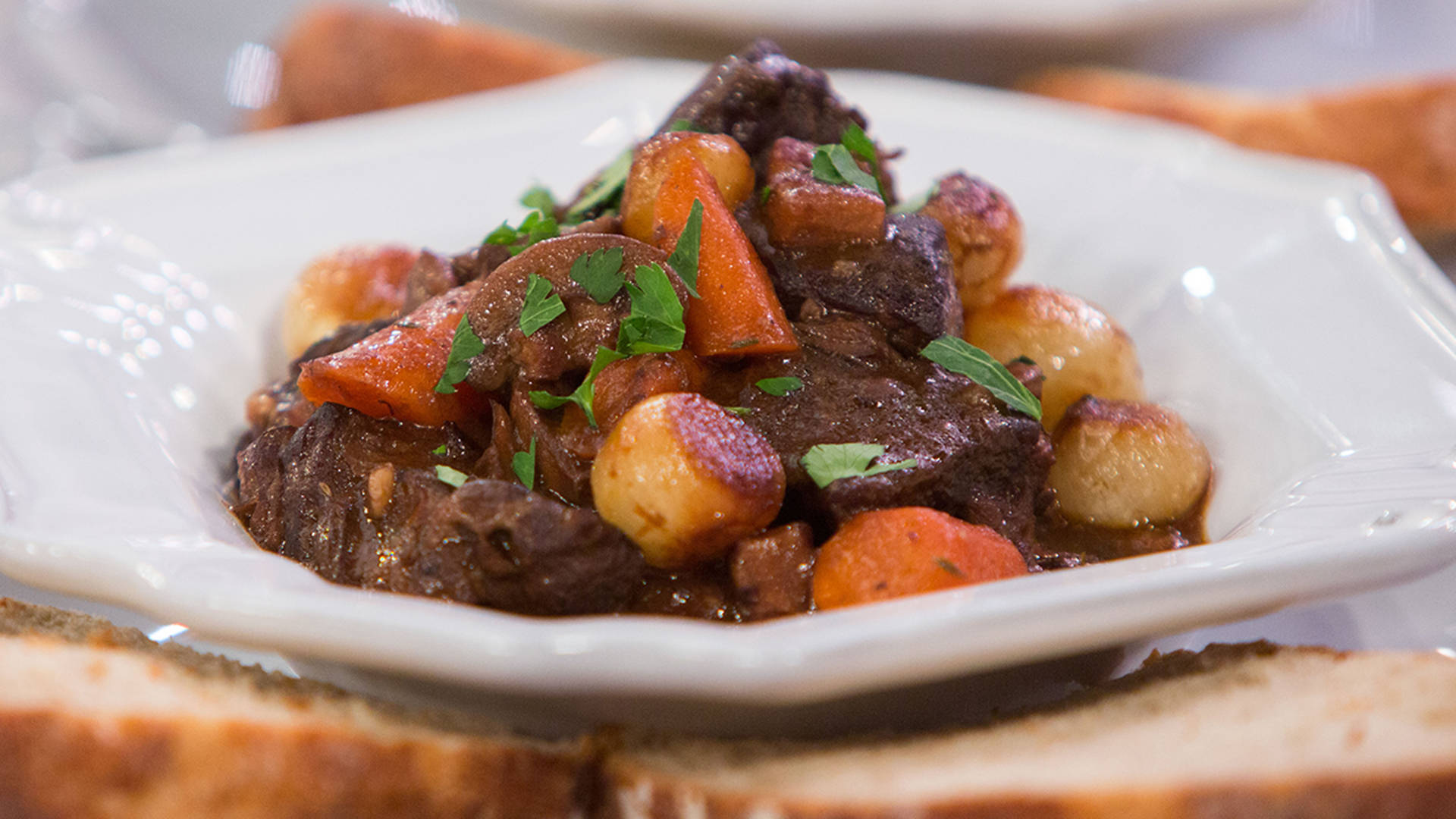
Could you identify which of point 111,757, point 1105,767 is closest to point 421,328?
point 111,757

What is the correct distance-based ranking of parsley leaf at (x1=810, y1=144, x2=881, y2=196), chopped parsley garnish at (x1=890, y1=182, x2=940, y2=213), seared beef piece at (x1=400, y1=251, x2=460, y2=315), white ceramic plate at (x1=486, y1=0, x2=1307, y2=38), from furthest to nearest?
white ceramic plate at (x1=486, y1=0, x2=1307, y2=38) → chopped parsley garnish at (x1=890, y1=182, x2=940, y2=213) → seared beef piece at (x1=400, y1=251, x2=460, y2=315) → parsley leaf at (x1=810, y1=144, x2=881, y2=196)

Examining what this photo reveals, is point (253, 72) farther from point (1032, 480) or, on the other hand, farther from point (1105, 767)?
point (1105, 767)

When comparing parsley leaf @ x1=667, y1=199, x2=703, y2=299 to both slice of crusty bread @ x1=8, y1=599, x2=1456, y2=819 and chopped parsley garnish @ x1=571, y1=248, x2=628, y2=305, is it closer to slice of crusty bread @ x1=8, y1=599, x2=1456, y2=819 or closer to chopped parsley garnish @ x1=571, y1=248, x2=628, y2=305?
chopped parsley garnish @ x1=571, y1=248, x2=628, y2=305

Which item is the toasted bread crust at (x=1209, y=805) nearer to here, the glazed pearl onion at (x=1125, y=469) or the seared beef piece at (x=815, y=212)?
the glazed pearl onion at (x=1125, y=469)

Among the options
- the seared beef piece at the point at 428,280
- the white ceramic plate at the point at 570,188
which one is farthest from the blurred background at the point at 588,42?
the seared beef piece at the point at 428,280

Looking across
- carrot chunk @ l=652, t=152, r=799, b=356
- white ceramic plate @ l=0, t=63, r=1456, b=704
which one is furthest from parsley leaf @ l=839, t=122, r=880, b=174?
white ceramic plate @ l=0, t=63, r=1456, b=704

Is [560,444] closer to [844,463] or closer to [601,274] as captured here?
[601,274]

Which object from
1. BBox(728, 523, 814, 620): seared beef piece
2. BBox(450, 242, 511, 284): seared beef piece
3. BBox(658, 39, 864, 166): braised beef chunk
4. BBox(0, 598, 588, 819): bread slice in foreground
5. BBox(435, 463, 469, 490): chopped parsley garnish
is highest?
BBox(658, 39, 864, 166): braised beef chunk
